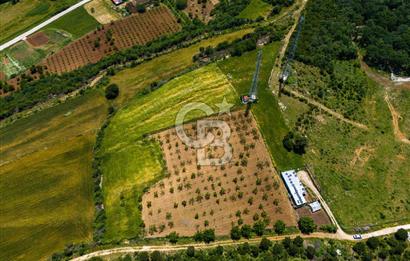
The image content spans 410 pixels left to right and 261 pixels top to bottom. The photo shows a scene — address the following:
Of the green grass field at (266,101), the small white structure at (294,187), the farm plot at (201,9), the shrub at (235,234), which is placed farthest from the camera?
the farm plot at (201,9)

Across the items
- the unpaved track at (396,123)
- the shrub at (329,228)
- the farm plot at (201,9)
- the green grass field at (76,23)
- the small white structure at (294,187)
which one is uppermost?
the green grass field at (76,23)

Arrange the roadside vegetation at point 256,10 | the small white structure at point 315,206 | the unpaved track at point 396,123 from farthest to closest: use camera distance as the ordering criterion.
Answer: the roadside vegetation at point 256,10, the unpaved track at point 396,123, the small white structure at point 315,206

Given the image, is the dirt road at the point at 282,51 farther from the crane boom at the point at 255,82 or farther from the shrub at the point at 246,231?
the shrub at the point at 246,231

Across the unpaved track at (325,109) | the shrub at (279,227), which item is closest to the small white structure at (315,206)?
the shrub at (279,227)

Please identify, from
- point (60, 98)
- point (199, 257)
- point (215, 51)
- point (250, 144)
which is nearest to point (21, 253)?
point (199, 257)

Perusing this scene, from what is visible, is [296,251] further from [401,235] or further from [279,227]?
[401,235]

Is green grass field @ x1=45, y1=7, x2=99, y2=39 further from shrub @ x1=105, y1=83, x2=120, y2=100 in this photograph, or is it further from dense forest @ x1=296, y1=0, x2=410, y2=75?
dense forest @ x1=296, y1=0, x2=410, y2=75
